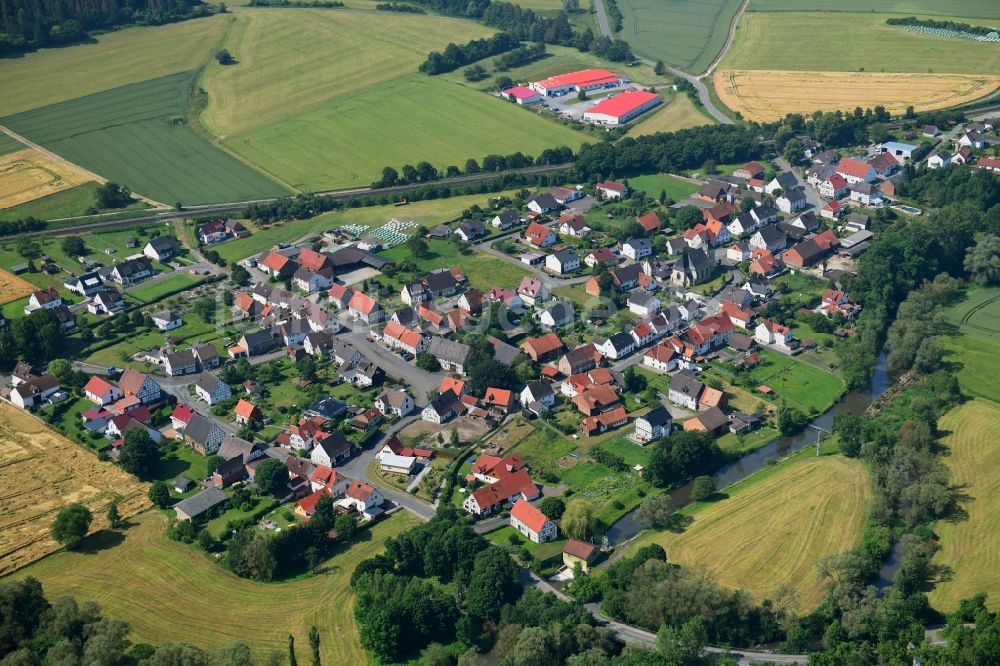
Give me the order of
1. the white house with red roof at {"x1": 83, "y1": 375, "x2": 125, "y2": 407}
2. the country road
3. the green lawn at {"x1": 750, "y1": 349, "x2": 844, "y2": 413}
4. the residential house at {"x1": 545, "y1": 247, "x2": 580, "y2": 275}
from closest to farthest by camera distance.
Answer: the green lawn at {"x1": 750, "y1": 349, "x2": 844, "y2": 413}
the white house with red roof at {"x1": 83, "y1": 375, "x2": 125, "y2": 407}
the residential house at {"x1": 545, "y1": 247, "x2": 580, "y2": 275}
the country road

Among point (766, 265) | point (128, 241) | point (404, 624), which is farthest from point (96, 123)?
point (404, 624)

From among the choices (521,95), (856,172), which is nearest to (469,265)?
(856,172)

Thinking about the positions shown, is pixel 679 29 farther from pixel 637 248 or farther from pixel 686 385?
pixel 686 385

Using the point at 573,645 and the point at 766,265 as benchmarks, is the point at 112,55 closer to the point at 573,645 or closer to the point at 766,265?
the point at 766,265

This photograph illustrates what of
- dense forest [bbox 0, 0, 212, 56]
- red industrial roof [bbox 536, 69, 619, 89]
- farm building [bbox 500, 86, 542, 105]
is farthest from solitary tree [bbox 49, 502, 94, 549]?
dense forest [bbox 0, 0, 212, 56]

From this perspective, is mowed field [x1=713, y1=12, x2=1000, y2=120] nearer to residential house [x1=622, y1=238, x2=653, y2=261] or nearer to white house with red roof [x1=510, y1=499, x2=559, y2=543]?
residential house [x1=622, y1=238, x2=653, y2=261]

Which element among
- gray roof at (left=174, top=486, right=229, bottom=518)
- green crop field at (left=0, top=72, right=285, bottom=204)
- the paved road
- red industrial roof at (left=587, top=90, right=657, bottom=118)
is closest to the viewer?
gray roof at (left=174, top=486, right=229, bottom=518)
